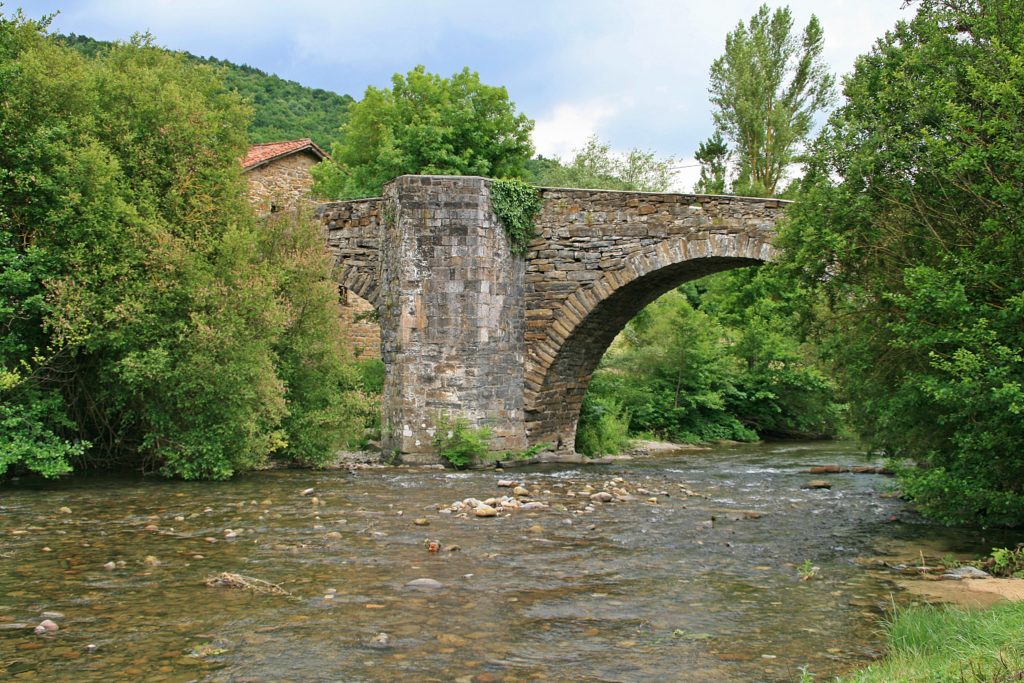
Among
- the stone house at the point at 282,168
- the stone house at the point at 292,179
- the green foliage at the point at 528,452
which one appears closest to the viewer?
the green foliage at the point at 528,452

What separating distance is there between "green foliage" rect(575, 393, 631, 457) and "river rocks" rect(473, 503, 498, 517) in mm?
7719

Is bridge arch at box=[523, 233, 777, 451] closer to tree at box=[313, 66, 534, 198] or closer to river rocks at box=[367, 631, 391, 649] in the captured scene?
tree at box=[313, 66, 534, 198]

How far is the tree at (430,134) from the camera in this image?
21578 millimetres

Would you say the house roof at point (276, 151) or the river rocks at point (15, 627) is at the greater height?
the house roof at point (276, 151)

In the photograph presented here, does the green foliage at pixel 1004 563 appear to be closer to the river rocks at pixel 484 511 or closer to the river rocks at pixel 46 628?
the river rocks at pixel 484 511

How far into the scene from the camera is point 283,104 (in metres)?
37.4

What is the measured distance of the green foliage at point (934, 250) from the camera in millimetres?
6660

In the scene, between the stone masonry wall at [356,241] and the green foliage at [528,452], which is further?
the stone masonry wall at [356,241]

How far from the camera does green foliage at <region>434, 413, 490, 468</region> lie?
12844 millimetres

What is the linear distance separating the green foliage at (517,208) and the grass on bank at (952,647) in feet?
30.1

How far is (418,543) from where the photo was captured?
7.31 metres

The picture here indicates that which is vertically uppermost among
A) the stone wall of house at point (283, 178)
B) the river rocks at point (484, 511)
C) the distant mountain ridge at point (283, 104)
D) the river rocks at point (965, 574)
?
the distant mountain ridge at point (283, 104)

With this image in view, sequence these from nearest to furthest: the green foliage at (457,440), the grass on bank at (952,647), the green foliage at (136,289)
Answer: the grass on bank at (952,647) < the green foliage at (136,289) < the green foliage at (457,440)

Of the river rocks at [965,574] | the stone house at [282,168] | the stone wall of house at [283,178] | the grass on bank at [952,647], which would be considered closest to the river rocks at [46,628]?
the grass on bank at [952,647]
